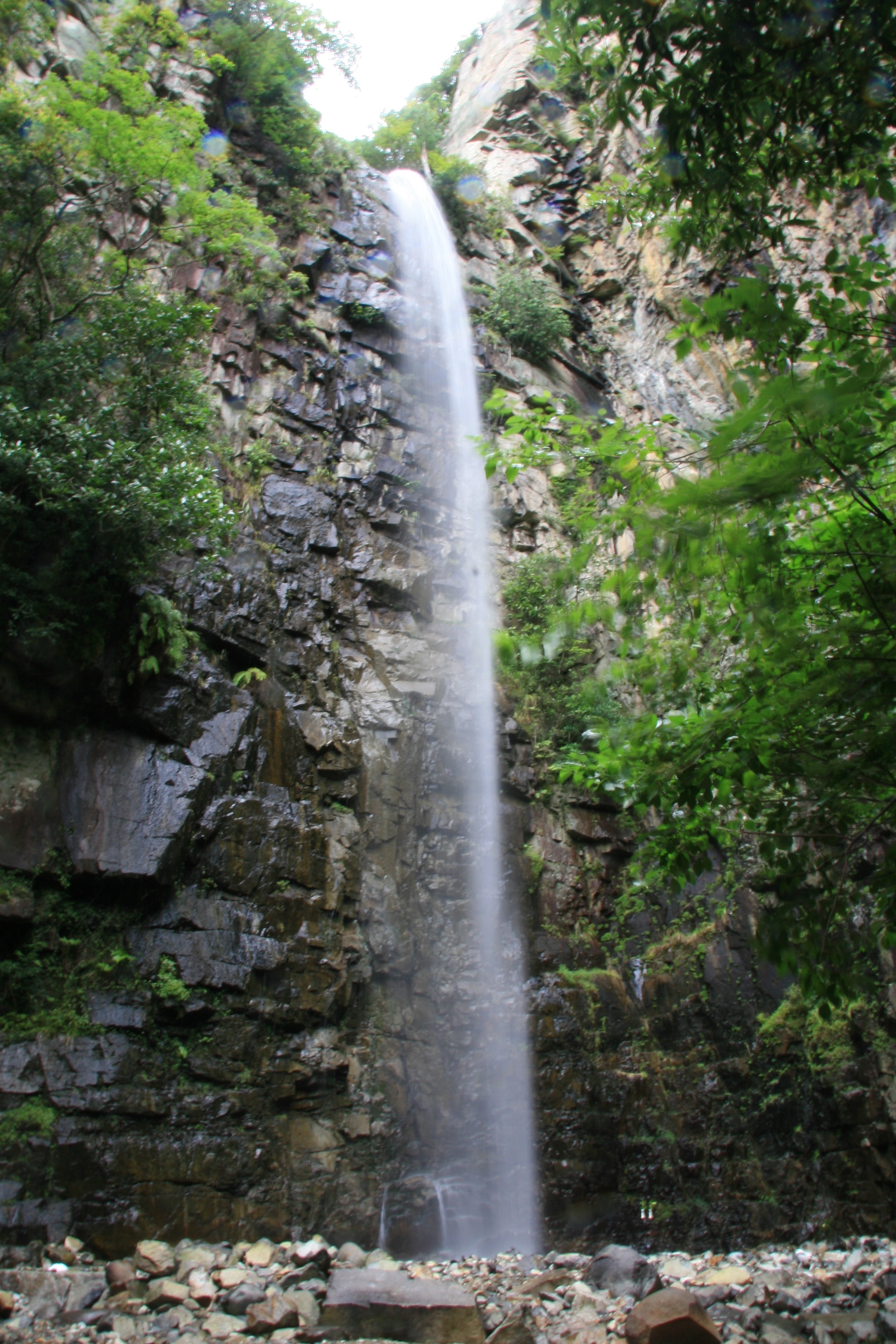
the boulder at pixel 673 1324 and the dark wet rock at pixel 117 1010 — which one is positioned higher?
the dark wet rock at pixel 117 1010

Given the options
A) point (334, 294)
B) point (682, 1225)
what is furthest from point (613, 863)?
point (334, 294)

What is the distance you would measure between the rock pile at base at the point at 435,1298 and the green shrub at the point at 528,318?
15.9m

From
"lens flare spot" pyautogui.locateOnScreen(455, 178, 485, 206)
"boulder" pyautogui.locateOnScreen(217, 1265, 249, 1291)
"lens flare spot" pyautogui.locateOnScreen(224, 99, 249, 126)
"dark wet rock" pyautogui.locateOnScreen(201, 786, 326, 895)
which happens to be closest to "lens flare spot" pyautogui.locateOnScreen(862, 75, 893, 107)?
"dark wet rock" pyautogui.locateOnScreen(201, 786, 326, 895)

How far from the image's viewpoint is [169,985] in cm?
732

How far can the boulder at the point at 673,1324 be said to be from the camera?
486cm

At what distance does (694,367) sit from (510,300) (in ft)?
16.4

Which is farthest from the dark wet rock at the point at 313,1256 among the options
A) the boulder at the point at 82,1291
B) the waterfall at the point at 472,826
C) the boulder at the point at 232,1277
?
the waterfall at the point at 472,826

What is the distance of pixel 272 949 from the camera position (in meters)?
8.02

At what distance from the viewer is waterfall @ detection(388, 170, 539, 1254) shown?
27.2ft

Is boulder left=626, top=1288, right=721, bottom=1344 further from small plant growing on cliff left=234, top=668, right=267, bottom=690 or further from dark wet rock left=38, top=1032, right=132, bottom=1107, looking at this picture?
small plant growing on cliff left=234, top=668, right=267, bottom=690

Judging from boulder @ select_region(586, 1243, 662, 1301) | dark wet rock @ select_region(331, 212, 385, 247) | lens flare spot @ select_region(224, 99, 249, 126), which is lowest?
boulder @ select_region(586, 1243, 662, 1301)

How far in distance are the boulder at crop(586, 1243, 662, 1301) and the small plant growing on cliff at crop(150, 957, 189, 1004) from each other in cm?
419

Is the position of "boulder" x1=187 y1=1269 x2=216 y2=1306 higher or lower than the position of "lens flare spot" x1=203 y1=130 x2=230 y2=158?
lower

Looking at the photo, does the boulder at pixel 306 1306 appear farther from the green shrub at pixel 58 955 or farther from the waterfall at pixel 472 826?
the green shrub at pixel 58 955
